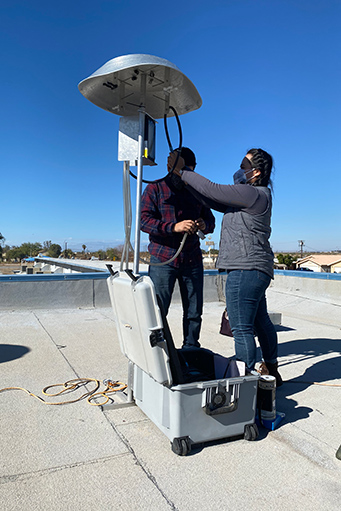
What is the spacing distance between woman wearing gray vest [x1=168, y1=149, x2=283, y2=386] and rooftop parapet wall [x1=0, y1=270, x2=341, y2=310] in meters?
4.63

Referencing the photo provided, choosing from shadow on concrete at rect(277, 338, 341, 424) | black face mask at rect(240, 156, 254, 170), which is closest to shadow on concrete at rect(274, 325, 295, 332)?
shadow on concrete at rect(277, 338, 341, 424)

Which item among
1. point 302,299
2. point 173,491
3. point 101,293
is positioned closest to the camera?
point 173,491

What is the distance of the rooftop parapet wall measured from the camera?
6281 mm

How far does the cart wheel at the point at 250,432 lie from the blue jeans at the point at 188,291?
0.89 meters

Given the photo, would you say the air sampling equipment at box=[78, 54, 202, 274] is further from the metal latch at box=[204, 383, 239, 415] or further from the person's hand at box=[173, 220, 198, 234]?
the metal latch at box=[204, 383, 239, 415]

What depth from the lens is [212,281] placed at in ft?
26.1

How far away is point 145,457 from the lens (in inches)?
75.4

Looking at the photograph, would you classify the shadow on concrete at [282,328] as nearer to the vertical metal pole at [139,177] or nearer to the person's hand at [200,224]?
the person's hand at [200,224]

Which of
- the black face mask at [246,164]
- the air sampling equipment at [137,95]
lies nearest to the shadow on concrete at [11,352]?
the air sampling equipment at [137,95]

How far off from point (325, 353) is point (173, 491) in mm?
2915

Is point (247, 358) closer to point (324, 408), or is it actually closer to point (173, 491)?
point (324, 408)

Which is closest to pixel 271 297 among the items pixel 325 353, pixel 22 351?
pixel 325 353

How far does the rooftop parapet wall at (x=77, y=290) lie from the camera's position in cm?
628

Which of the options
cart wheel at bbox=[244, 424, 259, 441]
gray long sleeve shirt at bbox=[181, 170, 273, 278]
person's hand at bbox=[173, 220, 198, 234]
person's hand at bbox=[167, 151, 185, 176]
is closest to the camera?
cart wheel at bbox=[244, 424, 259, 441]
